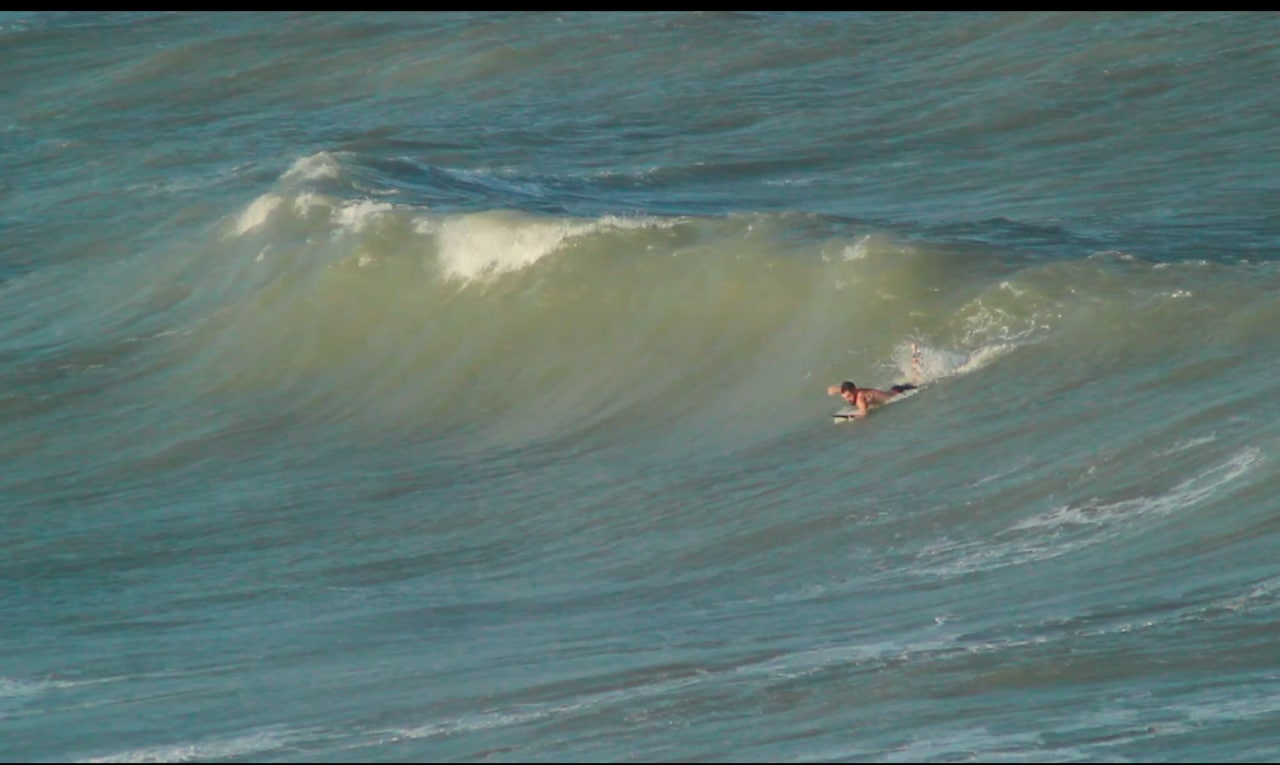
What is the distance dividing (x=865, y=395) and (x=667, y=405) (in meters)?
2.16

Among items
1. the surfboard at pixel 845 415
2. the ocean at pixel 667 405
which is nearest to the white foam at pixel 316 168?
the ocean at pixel 667 405

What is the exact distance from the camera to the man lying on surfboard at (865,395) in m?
15.4

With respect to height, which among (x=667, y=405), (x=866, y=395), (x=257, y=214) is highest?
(x=257, y=214)

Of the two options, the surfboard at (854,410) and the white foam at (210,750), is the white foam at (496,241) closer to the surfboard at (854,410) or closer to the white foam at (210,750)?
the surfboard at (854,410)

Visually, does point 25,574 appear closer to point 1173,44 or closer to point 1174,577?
point 1174,577

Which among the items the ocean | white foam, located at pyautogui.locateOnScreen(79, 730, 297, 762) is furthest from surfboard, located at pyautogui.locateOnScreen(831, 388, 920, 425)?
white foam, located at pyautogui.locateOnScreen(79, 730, 297, 762)

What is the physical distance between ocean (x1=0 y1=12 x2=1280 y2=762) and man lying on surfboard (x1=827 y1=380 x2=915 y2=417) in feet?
0.46

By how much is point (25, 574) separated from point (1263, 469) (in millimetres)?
9114

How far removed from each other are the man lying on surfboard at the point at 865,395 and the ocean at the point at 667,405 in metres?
0.14

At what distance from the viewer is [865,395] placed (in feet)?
50.5

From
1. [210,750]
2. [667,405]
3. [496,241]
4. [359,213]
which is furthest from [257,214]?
[210,750]

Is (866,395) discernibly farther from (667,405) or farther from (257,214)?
(257,214)

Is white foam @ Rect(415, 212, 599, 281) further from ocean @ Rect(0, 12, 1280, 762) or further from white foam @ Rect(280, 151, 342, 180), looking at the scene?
white foam @ Rect(280, 151, 342, 180)
